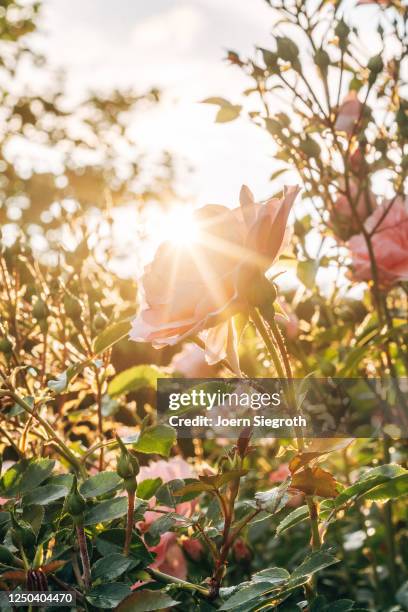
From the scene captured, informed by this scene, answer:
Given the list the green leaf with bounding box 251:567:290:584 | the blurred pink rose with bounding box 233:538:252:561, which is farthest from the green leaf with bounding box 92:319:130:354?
the blurred pink rose with bounding box 233:538:252:561

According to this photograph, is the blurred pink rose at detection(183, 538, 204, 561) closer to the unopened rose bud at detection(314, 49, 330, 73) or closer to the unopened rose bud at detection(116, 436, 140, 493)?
the unopened rose bud at detection(116, 436, 140, 493)

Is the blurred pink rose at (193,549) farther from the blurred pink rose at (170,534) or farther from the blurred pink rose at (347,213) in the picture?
the blurred pink rose at (347,213)

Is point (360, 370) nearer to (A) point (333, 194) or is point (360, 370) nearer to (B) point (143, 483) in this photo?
(A) point (333, 194)

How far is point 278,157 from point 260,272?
55 cm

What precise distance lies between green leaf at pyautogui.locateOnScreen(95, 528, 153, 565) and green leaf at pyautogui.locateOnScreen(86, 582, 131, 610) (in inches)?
1.9

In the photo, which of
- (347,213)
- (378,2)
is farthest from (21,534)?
(378,2)

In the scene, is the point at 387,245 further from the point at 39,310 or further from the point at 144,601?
the point at 144,601

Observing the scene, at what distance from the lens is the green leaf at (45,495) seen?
1.79 ft

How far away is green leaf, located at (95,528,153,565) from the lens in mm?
544

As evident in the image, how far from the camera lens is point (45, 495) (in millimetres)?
553

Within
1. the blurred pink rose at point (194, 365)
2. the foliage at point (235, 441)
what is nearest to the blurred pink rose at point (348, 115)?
the foliage at point (235, 441)

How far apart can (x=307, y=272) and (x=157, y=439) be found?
0.45 meters

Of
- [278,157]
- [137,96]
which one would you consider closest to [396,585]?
[278,157]

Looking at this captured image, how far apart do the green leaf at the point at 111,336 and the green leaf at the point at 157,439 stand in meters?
0.14
